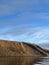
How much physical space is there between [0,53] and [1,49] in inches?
439

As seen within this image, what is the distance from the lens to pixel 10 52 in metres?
200

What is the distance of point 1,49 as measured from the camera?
656 ft

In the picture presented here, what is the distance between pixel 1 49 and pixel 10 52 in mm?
8262

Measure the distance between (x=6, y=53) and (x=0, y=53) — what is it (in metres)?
6.52

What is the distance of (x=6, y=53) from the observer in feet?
635

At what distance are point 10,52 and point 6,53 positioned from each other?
694 centimetres

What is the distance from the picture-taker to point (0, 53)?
620ft

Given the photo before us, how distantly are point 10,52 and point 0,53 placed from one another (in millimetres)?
13252

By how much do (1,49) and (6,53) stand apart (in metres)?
8.43
